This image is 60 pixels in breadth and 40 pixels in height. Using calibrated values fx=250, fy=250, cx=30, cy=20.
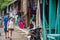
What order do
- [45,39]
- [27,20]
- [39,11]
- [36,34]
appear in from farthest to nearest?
1. [27,20]
2. [39,11]
3. [36,34]
4. [45,39]

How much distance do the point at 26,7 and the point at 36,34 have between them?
13.5 meters

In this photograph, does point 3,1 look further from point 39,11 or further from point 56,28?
point 56,28

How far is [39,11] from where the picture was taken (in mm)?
18953

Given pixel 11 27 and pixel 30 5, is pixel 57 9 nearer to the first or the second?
pixel 11 27

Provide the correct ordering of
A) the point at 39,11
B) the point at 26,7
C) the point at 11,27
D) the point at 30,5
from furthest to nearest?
the point at 26,7, the point at 30,5, the point at 39,11, the point at 11,27

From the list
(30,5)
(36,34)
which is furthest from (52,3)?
(30,5)

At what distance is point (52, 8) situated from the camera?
12.0 meters

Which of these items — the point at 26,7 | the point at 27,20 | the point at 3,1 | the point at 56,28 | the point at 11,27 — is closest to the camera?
the point at 56,28

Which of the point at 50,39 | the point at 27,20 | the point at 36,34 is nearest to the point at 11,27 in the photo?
the point at 36,34

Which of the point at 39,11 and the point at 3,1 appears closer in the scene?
the point at 39,11

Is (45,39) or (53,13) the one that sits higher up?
(53,13)

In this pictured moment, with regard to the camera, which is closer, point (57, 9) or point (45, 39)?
point (57, 9)

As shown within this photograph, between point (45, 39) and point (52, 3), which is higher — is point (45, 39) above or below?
below

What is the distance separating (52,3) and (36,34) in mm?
2241
